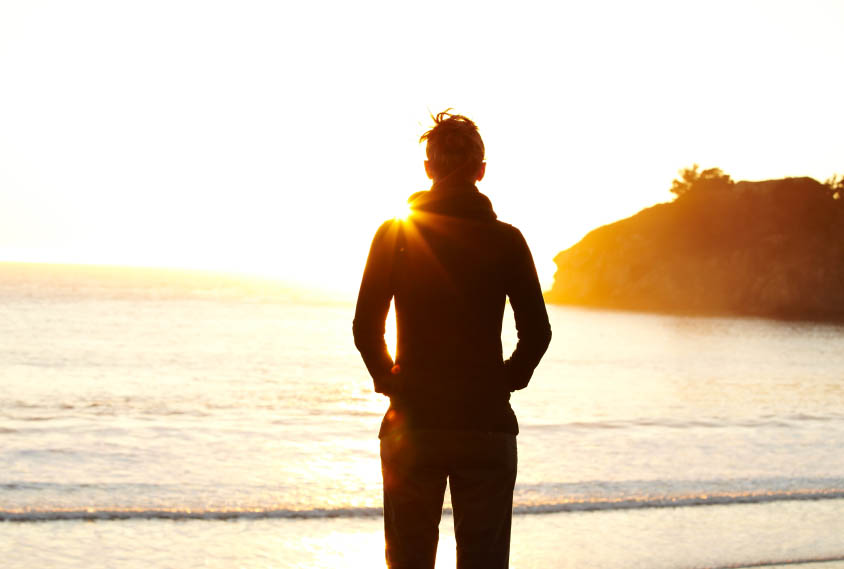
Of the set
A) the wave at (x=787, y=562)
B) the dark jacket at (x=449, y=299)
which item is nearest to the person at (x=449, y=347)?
the dark jacket at (x=449, y=299)

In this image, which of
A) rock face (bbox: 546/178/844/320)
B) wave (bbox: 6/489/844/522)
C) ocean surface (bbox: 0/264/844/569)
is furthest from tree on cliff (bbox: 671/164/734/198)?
wave (bbox: 6/489/844/522)

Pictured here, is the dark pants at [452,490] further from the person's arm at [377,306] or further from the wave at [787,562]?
the wave at [787,562]

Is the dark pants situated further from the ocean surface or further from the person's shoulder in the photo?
the ocean surface

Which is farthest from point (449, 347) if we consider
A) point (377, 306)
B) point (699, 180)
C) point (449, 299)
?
point (699, 180)

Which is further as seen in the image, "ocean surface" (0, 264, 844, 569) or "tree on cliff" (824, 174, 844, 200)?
"tree on cliff" (824, 174, 844, 200)

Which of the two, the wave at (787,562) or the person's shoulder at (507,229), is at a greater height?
the person's shoulder at (507,229)

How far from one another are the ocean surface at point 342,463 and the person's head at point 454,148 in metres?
4.27

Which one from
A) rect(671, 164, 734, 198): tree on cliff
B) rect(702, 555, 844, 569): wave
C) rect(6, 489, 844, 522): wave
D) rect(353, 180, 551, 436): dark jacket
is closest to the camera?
rect(353, 180, 551, 436): dark jacket

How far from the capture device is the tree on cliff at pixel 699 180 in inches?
4402

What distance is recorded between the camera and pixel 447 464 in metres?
2.90

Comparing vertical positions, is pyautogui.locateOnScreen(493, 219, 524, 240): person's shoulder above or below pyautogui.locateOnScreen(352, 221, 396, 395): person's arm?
above

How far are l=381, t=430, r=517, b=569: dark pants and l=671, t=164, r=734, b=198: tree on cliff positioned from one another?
4500 inches

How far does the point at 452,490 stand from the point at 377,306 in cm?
69

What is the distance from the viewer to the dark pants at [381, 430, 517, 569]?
2877 millimetres
